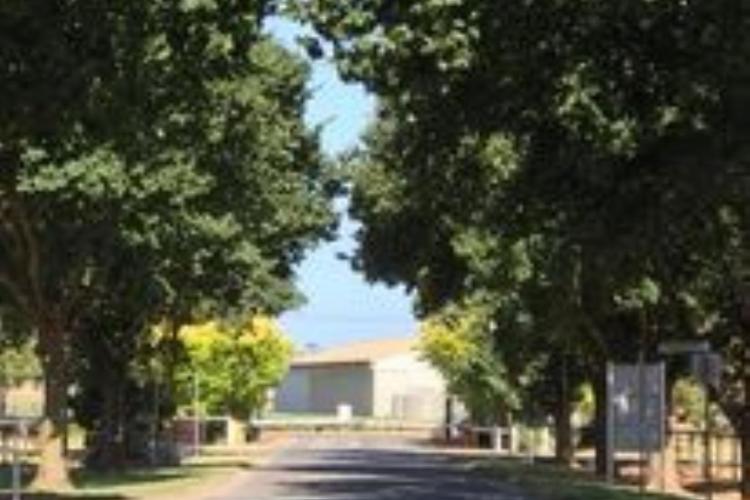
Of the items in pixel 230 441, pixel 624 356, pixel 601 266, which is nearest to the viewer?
pixel 601 266

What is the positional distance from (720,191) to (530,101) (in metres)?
2.83

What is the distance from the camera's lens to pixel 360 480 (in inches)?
1953

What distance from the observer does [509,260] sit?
49.9 metres

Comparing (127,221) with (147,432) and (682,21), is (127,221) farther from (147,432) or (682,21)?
(147,432)

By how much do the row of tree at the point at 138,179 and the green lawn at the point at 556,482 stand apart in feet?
27.3

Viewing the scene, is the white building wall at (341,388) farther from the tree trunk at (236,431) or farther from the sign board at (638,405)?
the sign board at (638,405)

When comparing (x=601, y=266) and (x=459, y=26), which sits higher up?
(x=459, y=26)

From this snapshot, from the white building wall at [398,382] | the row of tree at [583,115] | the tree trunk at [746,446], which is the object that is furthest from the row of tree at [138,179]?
the white building wall at [398,382]

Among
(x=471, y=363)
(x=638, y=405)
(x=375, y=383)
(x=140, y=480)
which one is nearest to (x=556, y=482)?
(x=140, y=480)

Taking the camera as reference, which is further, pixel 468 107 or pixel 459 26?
pixel 468 107

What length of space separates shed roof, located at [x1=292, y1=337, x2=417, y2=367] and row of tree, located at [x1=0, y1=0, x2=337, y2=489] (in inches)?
3571

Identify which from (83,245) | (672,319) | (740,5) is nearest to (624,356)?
(672,319)

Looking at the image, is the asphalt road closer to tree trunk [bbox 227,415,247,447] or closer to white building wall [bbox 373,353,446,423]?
tree trunk [bbox 227,415,247,447]

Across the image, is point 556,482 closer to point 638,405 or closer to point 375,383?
point 638,405
